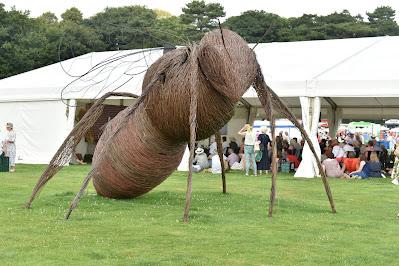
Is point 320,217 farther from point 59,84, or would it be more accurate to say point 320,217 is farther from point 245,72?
point 59,84

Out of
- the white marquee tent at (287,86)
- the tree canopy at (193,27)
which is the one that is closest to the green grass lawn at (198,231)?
the white marquee tent at (287,86)

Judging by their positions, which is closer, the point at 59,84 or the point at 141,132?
the point at 141,132

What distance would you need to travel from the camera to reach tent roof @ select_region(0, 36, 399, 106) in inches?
705

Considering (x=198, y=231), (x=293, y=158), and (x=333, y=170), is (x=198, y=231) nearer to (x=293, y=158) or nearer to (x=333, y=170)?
(x=333, y=170)

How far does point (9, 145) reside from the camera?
1861cm

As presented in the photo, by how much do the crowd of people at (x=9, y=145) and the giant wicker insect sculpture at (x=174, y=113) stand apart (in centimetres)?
882

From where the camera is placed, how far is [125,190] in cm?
1018

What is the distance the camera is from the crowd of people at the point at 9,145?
18484 mm

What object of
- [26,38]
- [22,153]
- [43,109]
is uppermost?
[26,38]

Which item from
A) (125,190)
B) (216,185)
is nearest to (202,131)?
(125,190)

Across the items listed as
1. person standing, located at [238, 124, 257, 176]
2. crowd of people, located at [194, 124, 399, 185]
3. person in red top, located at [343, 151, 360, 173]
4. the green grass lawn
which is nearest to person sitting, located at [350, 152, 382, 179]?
crowd of people, located at [194, 124, 399, 185]

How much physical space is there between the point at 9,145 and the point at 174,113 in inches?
428

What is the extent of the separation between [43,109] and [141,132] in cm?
1518

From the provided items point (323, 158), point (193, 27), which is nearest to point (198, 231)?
point (323, 158)
